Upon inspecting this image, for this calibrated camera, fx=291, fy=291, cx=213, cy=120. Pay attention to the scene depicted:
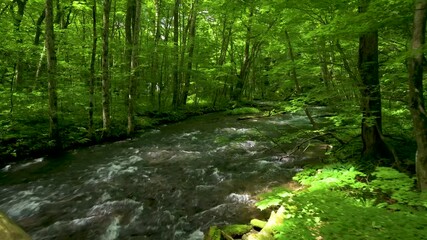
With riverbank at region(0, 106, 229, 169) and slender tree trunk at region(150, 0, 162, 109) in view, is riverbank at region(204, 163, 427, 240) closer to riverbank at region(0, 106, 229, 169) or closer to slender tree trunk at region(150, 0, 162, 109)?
riverbank at region(0, 106, 229, 169)

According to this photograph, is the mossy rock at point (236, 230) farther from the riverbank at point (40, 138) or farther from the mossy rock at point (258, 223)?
the riverbank at point (40, 138)

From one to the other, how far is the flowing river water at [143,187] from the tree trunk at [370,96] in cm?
225

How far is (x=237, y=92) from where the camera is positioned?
26.0 metres

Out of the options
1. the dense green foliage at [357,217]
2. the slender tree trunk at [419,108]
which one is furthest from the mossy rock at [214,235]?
the slender tree trunk at [419,108]

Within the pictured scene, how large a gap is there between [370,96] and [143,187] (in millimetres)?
6053

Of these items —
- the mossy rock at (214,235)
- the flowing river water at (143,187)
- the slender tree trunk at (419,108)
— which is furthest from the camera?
the flowing river water at (143,187)

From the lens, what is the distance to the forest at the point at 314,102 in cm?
385

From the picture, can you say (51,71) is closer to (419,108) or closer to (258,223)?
(258,223)

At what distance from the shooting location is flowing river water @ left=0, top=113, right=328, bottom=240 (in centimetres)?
599

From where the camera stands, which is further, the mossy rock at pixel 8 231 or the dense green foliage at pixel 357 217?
the mossy rock at pixel 8 231

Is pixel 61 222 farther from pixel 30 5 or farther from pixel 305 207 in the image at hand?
→ pixel 30 5

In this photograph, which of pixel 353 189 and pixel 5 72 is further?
pixel 5 72

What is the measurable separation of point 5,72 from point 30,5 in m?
6.25

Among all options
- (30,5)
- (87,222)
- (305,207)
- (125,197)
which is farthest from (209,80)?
(305,207)
